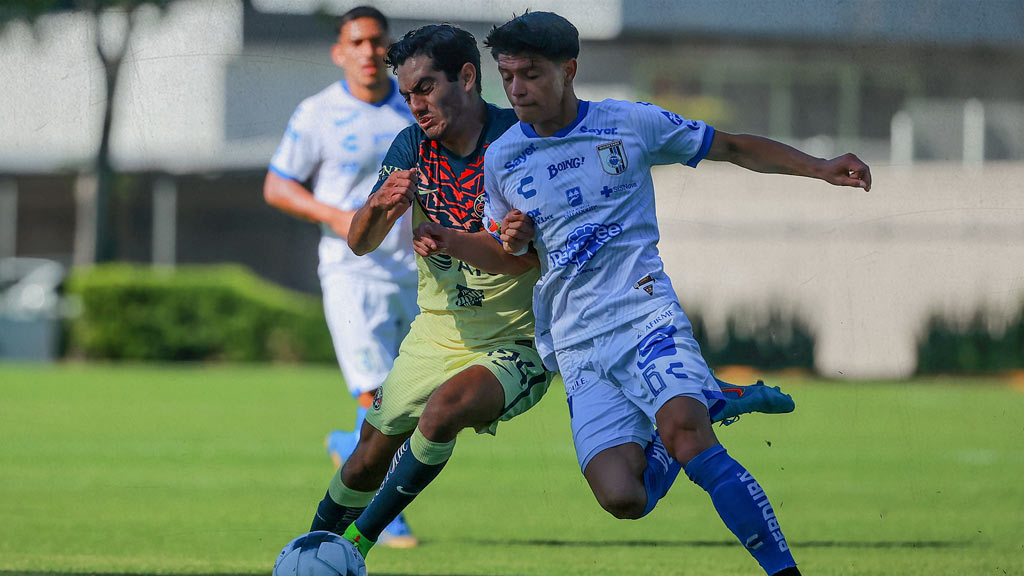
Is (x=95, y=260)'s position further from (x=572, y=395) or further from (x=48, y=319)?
(x=572, y=395)

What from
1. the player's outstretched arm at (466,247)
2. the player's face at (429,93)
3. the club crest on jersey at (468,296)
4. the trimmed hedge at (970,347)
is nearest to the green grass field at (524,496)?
the trimmed hedge at (970,347)

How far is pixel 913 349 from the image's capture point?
1087cm

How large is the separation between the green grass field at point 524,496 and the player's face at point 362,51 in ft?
6.79

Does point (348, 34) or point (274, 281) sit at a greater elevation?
point (348, 34)

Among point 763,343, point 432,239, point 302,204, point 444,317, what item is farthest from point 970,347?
point 432,239

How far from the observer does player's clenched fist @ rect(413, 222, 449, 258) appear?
14.8 feet

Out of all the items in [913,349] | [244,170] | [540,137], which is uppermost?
[540,137]

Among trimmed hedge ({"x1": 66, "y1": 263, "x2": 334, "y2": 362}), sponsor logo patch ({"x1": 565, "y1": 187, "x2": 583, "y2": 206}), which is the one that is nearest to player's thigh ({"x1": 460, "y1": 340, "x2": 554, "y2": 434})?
sponsor logo patch ({"x1": 565, "y1": 187, "x2": 583, "y2": 206})

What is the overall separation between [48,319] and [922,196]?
61.7ft

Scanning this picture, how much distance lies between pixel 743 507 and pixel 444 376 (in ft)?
4.39

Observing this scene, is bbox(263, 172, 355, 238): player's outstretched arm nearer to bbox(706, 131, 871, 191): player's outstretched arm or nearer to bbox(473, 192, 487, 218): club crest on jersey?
bbox(473, 192, 487, 218): club crest on jersey

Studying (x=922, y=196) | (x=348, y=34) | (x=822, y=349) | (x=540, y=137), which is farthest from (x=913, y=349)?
(x=540, y=137)

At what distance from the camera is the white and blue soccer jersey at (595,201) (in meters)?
4.55

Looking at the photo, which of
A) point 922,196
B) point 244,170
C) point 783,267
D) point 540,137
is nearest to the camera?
point 540,137
